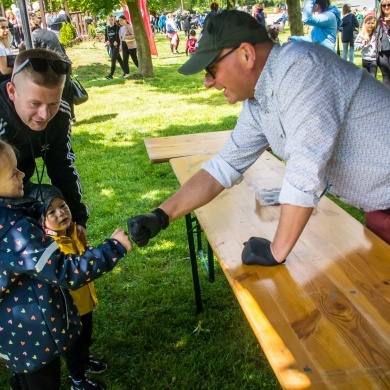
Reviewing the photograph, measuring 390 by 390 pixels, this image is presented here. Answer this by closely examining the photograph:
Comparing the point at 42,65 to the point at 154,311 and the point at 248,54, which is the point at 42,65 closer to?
the point at 248,54

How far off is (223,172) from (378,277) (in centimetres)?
78

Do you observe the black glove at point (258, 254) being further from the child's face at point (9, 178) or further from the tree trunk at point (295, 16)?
the tree trunk at point (295, 16)

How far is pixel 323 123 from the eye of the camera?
146 centimetres

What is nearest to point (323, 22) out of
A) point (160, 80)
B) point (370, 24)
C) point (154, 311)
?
point (370, 24)

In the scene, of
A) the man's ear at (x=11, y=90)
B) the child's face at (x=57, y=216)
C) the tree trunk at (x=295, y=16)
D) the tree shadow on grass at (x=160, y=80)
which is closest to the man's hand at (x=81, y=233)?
the child's face at (x=57, y=216)

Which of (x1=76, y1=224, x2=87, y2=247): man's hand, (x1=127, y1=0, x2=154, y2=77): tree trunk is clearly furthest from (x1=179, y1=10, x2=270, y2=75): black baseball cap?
(x1=127, y1=0, x2=154, y2=77): tree trunk

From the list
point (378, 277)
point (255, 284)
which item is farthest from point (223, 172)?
point (378, 277)

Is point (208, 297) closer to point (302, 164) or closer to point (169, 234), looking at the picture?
point (169, 234)

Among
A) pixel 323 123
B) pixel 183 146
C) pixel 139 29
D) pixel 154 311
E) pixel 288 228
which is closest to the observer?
pixel 323 123

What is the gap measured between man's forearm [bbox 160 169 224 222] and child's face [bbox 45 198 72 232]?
17.9 inches

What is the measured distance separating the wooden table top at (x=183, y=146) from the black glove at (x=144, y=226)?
44.1 inches

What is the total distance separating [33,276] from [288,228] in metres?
0.92

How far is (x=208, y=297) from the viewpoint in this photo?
314cm

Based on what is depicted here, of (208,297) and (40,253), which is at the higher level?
(40,253)
